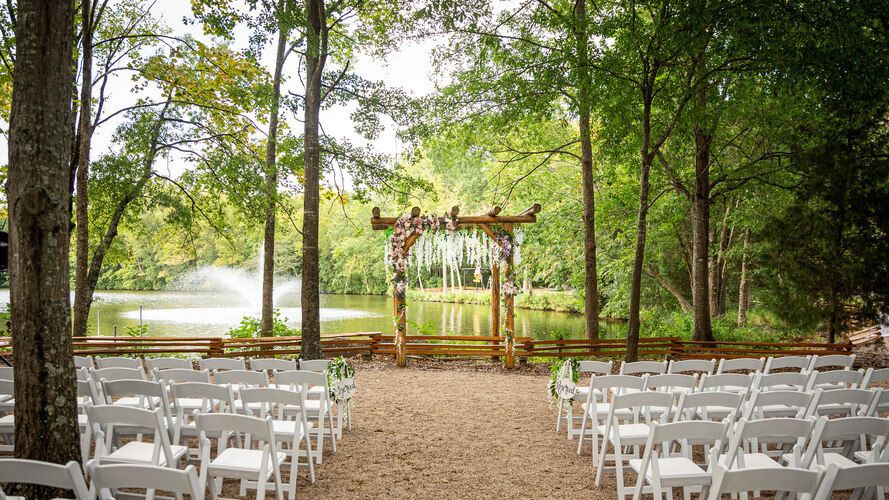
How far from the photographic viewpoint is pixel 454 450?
5.50 metres

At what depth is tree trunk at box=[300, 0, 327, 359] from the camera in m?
10.4

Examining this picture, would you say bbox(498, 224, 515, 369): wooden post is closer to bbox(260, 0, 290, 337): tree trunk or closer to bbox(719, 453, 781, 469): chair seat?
bbox(260, 0, 290, 337): tree trunk

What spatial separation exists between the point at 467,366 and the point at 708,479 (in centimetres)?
773

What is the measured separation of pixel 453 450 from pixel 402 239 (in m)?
5.70

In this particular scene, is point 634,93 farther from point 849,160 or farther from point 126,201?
point 126,201

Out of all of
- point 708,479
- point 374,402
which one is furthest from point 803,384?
point 374,402

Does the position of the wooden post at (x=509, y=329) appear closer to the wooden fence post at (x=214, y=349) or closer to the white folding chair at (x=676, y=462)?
the wooden fence post at (x=214, y=349)

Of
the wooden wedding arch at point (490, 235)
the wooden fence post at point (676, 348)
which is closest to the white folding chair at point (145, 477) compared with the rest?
the wooden wedding arch at point (490, 235)

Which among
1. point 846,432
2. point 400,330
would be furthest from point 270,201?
point 846,432

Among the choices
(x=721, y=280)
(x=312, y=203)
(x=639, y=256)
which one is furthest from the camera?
(x=721, y=280)

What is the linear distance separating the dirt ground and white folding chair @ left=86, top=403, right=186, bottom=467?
3.72ft

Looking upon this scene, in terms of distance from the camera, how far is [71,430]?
344cm

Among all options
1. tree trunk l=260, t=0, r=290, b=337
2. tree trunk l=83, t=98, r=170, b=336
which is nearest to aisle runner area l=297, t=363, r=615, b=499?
tree trunk l=260, t=0, r=290, b=337

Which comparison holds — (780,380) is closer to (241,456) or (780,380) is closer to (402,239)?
(241,456)
